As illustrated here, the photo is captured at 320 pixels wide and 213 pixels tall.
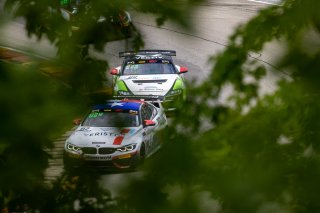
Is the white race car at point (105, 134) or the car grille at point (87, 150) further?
the car grille at point (87, 150)

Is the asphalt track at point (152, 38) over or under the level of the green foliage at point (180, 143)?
over

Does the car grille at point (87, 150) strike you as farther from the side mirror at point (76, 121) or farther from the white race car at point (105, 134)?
the side mirror at point (76, 121)

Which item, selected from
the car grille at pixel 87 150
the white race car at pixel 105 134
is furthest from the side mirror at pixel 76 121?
the car grille at pixel 87 150

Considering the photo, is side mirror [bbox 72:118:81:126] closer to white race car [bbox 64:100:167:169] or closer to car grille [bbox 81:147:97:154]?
white race car [bbox 64:100:167:169]

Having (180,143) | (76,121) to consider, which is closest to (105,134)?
(76,121)

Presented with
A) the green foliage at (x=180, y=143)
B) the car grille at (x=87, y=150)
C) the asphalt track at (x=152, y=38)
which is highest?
the asphalt track at (x=152, y=38)

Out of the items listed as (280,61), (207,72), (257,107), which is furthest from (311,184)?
(207,72)

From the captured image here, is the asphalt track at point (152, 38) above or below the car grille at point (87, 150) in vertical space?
above

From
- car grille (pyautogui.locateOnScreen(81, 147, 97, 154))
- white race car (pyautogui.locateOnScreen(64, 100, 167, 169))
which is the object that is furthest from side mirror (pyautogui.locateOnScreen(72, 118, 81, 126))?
car grille (pyautogui.locateOnScreen(81, 147, 97, 154))

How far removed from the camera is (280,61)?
1.40 metres

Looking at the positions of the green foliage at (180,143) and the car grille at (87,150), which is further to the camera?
the car grille at (87,150)

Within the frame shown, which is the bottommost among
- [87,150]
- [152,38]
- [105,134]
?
[87,150]

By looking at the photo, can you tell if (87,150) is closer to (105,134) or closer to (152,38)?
(105,134)

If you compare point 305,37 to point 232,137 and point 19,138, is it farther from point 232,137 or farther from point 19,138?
point 19,138
